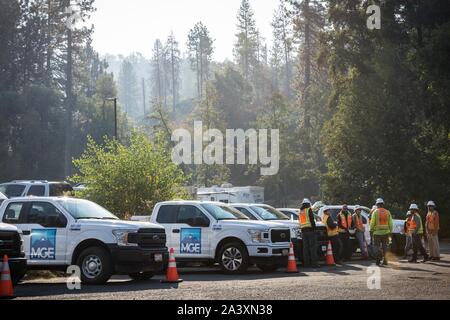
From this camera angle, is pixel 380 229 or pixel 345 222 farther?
pixel 345 222

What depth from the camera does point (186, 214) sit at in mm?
20703

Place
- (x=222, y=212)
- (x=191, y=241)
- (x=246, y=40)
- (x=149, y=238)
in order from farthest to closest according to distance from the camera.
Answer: (x=246, y=40) → (x=222, y=212) → (x=191, y=241) → (x=149, y=238)

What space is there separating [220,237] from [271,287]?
15.9 feet

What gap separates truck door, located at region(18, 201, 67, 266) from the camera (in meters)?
17.4

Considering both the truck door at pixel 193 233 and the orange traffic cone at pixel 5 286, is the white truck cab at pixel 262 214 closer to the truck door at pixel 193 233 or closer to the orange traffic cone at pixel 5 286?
the truck door at pixel 193 233

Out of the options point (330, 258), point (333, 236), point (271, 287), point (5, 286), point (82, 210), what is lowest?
point (271, 287)

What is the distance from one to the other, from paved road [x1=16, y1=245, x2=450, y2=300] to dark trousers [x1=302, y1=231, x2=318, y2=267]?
173 cm

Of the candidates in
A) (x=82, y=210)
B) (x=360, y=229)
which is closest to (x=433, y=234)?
(x=360, y=229)

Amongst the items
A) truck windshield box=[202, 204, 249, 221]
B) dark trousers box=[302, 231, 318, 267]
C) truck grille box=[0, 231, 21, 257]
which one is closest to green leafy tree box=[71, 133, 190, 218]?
truck windshield box=[202, 204, 249, 221]

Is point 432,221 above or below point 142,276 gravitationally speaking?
above

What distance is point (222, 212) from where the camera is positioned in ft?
68.5

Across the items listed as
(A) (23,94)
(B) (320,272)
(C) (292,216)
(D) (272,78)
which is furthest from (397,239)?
(D) (272,78)

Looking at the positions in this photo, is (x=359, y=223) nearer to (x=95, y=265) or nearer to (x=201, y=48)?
(x=95, y=265)

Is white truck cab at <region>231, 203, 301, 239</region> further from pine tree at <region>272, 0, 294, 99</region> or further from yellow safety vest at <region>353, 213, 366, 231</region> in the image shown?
pine tree at <region>272, 0, 294, 99</region>
